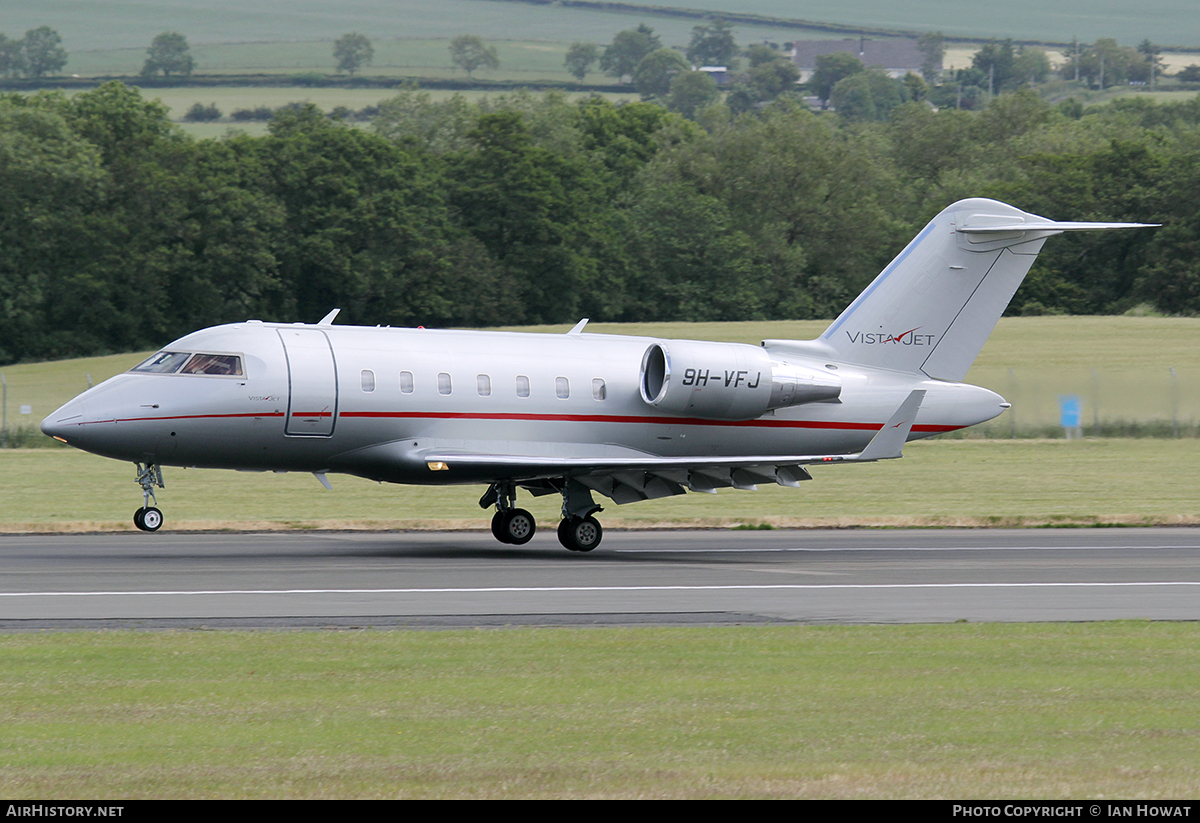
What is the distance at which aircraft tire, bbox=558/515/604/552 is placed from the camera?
2509 cm

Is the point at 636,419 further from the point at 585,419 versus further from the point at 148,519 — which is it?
the point at 148,519

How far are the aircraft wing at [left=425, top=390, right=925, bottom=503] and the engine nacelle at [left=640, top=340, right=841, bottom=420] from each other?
1.11 meters

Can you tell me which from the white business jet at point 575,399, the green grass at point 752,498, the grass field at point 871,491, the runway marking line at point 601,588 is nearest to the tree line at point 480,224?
the grass field at point 871,491

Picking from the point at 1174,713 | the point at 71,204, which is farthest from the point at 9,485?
the point at 71,204

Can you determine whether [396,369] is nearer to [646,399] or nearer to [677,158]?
[646,399]

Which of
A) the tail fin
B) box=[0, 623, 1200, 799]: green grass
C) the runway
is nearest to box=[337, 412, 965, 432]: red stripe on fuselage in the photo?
the tail fin

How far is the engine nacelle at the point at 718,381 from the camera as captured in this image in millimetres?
25469

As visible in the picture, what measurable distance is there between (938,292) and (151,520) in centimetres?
1443

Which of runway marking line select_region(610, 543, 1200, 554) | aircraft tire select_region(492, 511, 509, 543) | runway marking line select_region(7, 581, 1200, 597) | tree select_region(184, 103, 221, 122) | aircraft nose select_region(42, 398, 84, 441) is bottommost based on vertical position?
runway marking line select_region(610, 543, 1200, 554)

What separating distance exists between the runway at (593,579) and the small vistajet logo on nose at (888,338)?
361 cm

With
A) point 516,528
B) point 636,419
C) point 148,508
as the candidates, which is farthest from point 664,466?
point 148,508

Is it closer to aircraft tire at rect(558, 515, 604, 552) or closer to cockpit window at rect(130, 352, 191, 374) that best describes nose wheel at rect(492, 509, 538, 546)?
aircraft tire at rect(558, 515, 604, 552)

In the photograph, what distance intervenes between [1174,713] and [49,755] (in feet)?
26.1

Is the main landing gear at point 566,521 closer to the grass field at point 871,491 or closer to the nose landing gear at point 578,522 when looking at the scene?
the nose landing gear at point 578,522
